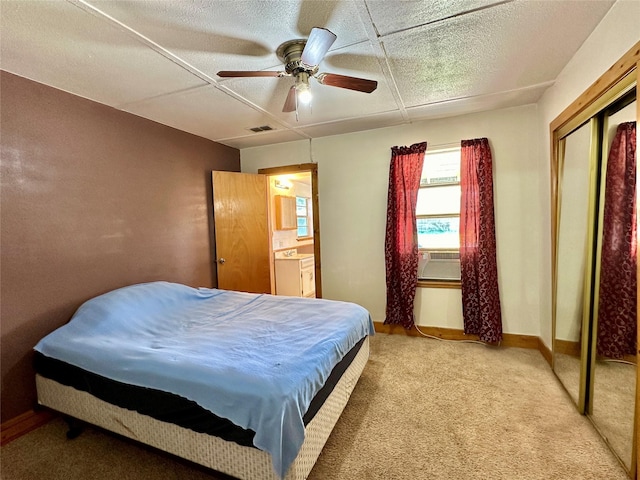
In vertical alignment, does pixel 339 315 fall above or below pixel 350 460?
above

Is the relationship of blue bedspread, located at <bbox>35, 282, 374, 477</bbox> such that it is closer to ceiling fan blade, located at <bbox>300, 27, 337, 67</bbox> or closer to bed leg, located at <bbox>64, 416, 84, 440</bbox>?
bed leg, located at <bbox>64, 416, 84, 440</bbox>

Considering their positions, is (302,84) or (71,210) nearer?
(302,84)

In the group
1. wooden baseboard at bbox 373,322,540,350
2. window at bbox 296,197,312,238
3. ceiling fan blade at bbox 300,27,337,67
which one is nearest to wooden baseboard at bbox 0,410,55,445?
ceiling fan blade at bbox 300,27,337,67

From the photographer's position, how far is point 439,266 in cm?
359

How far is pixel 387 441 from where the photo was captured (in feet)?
6.05

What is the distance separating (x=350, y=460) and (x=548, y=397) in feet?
5.41

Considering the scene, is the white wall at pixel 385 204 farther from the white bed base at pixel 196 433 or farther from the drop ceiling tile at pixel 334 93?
the white bed base at pixel 196 433

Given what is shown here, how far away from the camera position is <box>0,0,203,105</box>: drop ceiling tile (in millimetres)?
1548

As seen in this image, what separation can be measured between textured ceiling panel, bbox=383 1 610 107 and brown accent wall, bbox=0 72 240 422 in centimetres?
252

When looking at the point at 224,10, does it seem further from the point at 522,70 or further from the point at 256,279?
the point at 256,279

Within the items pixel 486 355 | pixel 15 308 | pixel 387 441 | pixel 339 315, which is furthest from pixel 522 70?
pixel 15 308

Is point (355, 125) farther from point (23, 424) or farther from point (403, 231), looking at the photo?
point (23, 424)

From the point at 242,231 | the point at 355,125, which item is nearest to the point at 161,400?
the point at 242,231

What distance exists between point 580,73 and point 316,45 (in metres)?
1.85
